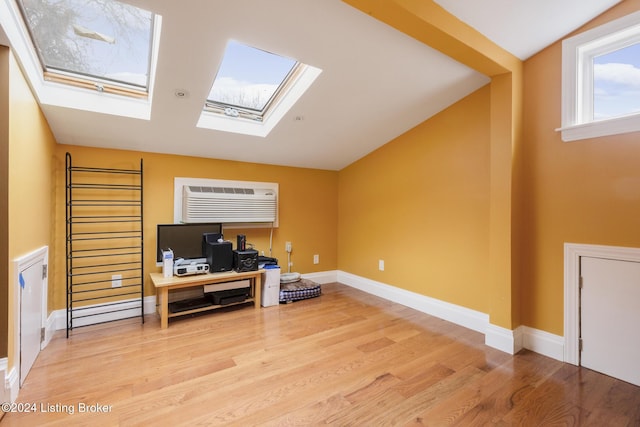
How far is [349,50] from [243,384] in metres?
2.44

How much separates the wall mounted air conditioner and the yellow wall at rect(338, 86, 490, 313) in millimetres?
1350

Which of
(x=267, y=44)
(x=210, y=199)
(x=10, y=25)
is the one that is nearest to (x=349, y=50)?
(x=267, y=44)

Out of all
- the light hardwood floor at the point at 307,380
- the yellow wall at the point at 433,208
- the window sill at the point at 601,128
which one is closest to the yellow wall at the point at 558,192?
the window sill at the point at 601,128

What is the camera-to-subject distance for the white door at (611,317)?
192cm

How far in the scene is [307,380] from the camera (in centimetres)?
192

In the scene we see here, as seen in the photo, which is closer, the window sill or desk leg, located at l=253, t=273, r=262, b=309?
the window sill

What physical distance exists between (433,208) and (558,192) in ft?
3.60

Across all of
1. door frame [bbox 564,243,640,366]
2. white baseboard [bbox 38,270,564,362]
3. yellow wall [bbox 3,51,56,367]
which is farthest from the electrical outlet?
door frame [bbox 564,243,640,366]

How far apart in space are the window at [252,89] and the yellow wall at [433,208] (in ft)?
5.04

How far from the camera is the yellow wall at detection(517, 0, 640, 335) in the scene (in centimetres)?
194

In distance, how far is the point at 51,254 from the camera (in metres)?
2.63

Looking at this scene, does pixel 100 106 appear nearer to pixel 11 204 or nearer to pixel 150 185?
pixel 150 185

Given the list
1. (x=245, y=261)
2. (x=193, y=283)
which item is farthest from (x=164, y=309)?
(x=245, y=261)

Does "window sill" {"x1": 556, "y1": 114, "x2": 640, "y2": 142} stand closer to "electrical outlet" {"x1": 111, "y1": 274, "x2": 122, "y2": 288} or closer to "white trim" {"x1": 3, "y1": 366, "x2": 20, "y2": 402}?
"white trim" {"x1": 3, "y1": 366, "x2": 20, "y2": 402}
